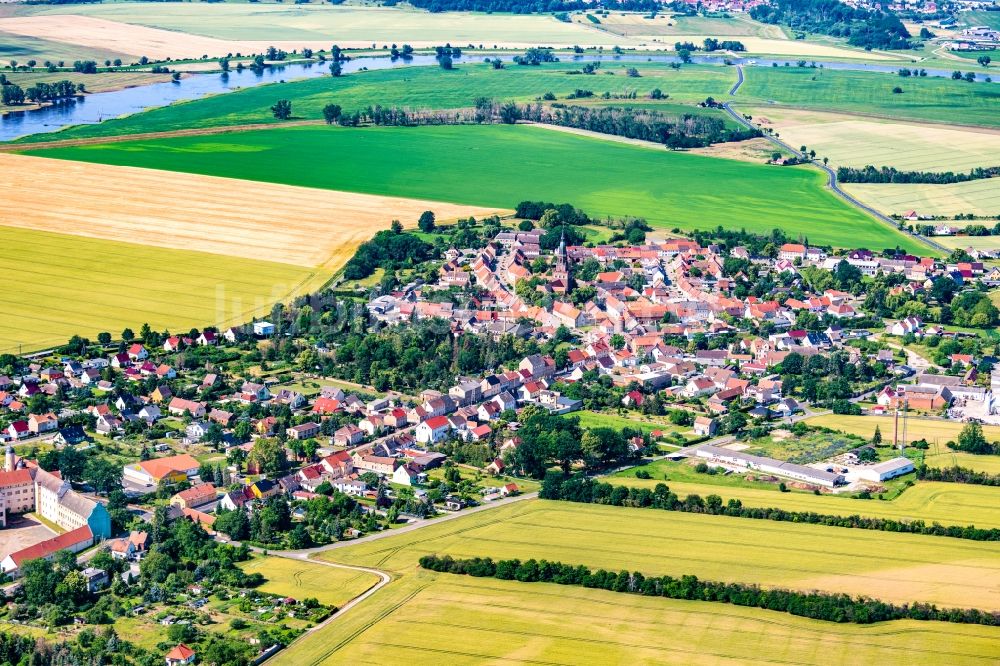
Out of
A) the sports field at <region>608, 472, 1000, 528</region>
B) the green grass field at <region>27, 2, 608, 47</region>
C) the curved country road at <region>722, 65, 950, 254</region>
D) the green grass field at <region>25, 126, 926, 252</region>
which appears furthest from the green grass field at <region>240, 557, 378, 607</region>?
the green grass field at <region>27, 2, 608, 47</region>

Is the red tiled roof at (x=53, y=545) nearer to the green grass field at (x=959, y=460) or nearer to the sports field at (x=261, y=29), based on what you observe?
the green grass field at (x=959, y=460)

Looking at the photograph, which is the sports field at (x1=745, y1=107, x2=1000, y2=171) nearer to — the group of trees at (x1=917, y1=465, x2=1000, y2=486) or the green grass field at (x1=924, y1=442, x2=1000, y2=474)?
the green grass field at (x1=924, y1=442, x2=1000, y2=474)

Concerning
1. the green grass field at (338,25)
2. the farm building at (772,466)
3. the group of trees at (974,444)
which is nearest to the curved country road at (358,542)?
→ the farm building at (772,466)

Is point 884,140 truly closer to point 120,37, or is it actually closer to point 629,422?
point 629,422

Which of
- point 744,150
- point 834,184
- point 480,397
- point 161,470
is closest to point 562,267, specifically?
point 480,397

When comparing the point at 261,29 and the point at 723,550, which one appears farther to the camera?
the point at 261,29
